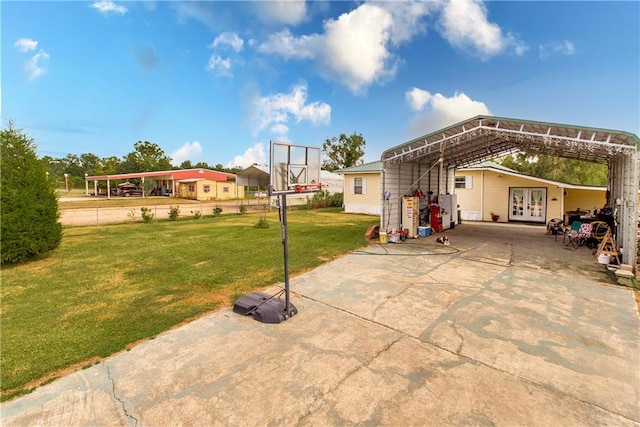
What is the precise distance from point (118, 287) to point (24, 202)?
353 centimetres

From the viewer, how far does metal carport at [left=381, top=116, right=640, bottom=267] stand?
6027 millimetres

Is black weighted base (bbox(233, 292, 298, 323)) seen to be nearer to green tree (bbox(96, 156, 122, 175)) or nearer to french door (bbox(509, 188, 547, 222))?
french door (bbox(509, 188, 547, 222))

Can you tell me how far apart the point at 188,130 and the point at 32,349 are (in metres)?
39.1

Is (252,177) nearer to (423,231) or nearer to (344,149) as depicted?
(423,231)

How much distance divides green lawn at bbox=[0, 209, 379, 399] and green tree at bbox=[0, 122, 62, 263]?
0.44 metres

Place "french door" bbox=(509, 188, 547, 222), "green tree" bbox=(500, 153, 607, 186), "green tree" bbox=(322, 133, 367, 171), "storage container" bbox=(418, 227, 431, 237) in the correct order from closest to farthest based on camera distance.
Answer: "storage container" bbox=(418, 227, 431, 237)
"french door" bbox=(509, 188, 547, 222)
"green tree" bbox=(500, 153, 607, 186)
"green tree" bbox=(322, 133, 367, 171)

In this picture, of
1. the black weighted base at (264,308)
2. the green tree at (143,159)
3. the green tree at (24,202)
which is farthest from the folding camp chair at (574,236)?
the green tree at (143,159)

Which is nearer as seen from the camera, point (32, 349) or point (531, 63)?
point (32, 349)

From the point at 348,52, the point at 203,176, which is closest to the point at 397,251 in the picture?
the point at 348,52

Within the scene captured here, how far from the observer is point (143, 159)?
51969 mm

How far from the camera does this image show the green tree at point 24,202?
627cm

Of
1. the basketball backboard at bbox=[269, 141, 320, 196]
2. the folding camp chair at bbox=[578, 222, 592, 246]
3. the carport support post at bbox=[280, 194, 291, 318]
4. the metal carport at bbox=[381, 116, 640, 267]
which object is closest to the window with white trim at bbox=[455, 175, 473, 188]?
the metal carport at bbox=[381, 116, 640, 267]

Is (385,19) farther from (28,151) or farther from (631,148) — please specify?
(28,151)

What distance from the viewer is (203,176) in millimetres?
35875
